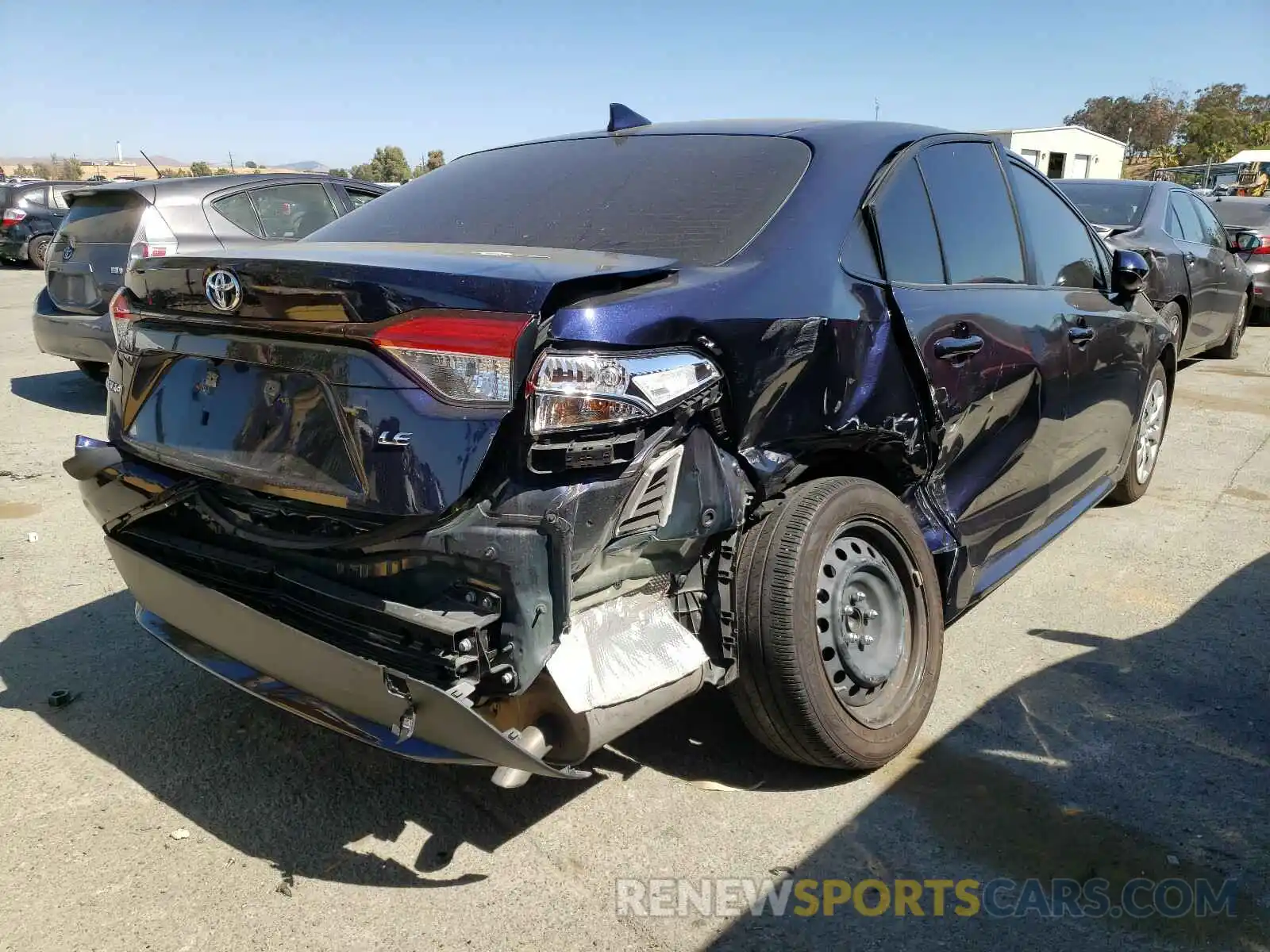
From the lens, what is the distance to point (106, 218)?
730 cm

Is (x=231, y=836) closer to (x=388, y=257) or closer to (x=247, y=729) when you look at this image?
(x=247, y=729)

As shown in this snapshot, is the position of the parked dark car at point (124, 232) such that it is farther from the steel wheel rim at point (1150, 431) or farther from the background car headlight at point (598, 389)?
the steel wheel rim at point (1150, 431)

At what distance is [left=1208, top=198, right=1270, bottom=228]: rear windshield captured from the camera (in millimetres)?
12188

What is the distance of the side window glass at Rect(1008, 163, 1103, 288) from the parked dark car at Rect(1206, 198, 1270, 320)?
7.68 m

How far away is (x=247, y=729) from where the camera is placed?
3.11 metres

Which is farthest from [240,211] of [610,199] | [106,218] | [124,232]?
[610,199]

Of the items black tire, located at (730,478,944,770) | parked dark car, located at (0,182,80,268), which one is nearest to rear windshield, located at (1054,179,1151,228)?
black tire, located at (730,478,944,770)

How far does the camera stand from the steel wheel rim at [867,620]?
8.81 ft

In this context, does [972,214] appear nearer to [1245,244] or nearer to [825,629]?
[825,629]

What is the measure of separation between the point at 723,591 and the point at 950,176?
178cm

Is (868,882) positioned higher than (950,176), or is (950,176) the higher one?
(950,176)

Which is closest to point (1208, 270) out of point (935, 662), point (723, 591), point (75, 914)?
point (935, 662)

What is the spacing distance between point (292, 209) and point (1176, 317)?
7.03m

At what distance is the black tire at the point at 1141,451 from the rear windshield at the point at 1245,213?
8317 mm
